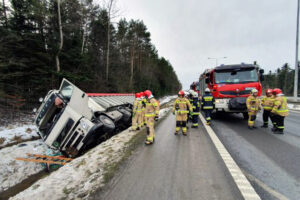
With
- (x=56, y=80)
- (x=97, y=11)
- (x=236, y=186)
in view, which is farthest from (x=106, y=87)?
(x=236, y=186)

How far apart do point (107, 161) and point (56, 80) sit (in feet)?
32.4

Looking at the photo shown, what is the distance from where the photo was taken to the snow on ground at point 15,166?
4141mm

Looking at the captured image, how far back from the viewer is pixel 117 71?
2181cm

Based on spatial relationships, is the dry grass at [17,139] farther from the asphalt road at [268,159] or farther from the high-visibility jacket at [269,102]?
the high-visibility jacket at [269,102]

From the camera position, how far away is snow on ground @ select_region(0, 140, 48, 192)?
4.14 metres

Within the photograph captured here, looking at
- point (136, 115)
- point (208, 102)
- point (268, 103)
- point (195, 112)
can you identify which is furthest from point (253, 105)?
point (136, 115)

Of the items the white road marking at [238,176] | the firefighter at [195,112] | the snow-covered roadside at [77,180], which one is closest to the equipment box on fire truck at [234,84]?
the firefighter at [195,112]

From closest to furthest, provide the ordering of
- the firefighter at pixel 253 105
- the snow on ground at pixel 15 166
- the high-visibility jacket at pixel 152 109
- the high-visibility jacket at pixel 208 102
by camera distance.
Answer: the snow on ground at pixel 15 166 → the high-visibility jacket at pixel 152 109 → the firefighter at pixel 253 105 → the high-visibility jacket at pixel 208 102

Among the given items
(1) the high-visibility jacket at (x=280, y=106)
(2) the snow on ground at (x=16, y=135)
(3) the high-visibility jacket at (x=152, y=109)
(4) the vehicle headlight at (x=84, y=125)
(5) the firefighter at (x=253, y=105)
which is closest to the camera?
(4) the vehicle headlight at (x=84, y=125)

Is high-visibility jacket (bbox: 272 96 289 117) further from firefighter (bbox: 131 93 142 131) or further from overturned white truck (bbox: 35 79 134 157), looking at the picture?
overturned white truck (bbox: 35 79 134 157)

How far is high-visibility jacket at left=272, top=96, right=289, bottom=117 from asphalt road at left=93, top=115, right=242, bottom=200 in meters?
3.21

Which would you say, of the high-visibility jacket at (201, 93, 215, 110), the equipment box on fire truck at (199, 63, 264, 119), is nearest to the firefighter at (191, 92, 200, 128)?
the high-visibility jacket at (201, 93, 215, 110)

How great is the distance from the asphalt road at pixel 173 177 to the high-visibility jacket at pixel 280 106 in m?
3.21

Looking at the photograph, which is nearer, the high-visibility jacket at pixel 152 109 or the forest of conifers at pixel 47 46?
the high-visibility jacket at pixel 152 109
